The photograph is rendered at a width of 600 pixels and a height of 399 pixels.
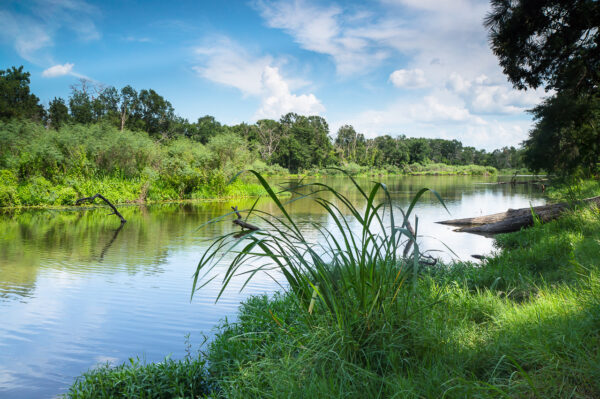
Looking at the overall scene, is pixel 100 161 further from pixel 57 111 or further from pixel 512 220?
pixel 57 111

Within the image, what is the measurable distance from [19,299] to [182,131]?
171 ft

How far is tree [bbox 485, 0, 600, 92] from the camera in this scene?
680cm

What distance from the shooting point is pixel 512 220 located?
10.6 metres

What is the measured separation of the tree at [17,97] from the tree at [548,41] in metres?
40.0

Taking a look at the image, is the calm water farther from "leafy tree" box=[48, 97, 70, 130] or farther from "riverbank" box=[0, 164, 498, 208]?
"leafy tree" box=[48, 97, 70, 130]

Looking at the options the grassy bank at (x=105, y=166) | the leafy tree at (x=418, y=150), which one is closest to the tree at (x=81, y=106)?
the grassy bank at (x=105, y=166)

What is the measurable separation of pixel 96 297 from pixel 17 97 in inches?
1752

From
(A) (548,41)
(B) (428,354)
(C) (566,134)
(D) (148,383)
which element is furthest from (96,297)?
(C) (566,134)

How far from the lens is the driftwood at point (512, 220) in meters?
8.27

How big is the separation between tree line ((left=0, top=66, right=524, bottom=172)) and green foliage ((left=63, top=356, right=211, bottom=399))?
14.6 m

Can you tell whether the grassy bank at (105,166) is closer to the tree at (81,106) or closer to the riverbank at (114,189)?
the riverbank at (114,189)

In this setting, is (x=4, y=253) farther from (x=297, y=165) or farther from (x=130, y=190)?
(x=297, y=165)

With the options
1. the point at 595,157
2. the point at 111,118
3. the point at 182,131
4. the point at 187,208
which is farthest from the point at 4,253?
the point at 182,131

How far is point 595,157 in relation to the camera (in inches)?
347
